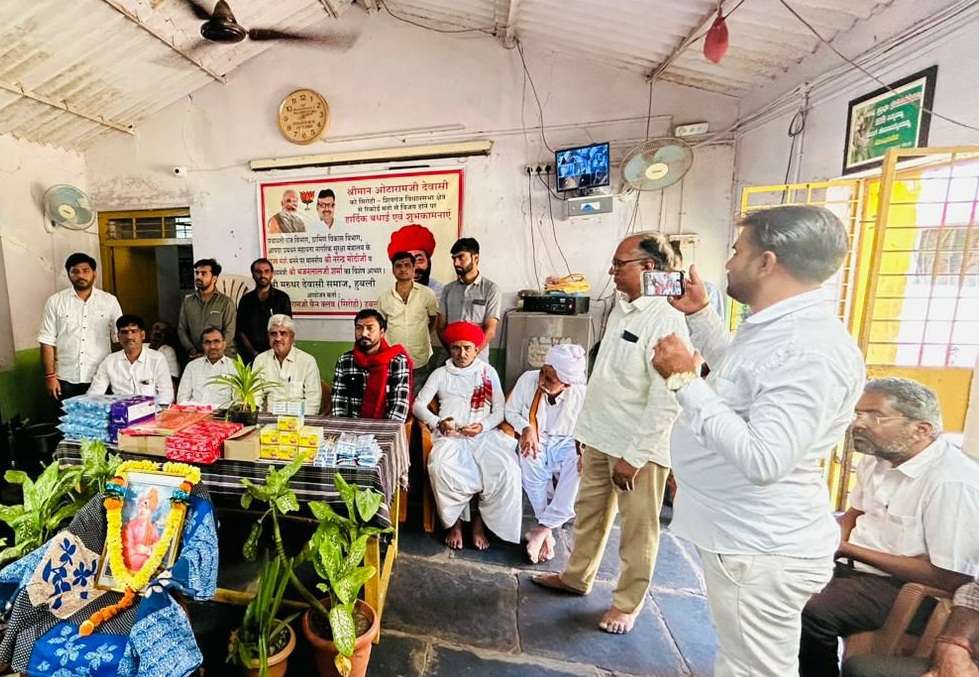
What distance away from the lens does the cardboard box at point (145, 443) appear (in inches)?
71.5

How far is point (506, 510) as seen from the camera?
246 cm

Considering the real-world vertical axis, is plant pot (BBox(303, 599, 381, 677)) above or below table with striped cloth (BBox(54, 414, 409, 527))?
below

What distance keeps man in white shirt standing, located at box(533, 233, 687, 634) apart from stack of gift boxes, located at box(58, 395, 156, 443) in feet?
6.47

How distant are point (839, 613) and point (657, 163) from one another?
9.70 feet

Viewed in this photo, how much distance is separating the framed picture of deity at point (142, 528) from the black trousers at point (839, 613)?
2.16 metres

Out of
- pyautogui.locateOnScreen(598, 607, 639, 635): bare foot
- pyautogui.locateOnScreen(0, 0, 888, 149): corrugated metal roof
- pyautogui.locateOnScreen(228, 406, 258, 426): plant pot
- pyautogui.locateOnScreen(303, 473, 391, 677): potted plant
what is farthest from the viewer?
pyautogui.locateOnScreen(0, 0, 888, 149): corrugated metal roof

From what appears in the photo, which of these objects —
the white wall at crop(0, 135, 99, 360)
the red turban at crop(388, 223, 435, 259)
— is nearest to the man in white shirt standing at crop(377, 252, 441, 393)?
the red turban at crop(388, 223, 435, 259)

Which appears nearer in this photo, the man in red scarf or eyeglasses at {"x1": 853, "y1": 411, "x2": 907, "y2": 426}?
eyeglasses at {"x1": 853, "y1": 411, "x2": 907, "y2": 426}

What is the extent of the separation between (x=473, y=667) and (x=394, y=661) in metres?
0.31

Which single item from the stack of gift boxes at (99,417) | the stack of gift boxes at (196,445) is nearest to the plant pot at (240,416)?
the stack of gift boxes at (196,445)

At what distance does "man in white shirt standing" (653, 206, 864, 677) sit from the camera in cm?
95

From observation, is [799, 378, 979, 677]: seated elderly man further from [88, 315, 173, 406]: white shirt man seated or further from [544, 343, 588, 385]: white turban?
[88, 315, 173, 406]: white shirt man seated

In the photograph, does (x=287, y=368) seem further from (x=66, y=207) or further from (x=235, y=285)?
(x=66, y=207)

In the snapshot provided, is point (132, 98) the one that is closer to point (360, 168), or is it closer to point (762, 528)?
point (360, 168)
